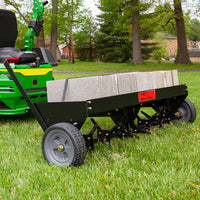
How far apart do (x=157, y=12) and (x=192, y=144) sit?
22036 millimetres

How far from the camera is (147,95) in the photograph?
3465mm

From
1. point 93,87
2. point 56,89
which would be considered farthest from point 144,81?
point 56,89

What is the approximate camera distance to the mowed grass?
2410mm

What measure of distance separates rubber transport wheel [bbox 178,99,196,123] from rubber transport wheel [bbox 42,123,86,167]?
221cm

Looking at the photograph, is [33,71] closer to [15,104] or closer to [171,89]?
[15,104]

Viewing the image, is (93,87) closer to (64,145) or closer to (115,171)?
(64,145)

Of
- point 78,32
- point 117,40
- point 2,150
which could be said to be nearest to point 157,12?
point 117,40

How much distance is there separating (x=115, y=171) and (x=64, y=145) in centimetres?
59

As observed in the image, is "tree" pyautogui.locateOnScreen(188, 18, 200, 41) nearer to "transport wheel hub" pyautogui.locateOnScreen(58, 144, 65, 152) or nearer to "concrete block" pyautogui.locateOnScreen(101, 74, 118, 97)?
"concrete block" pyautogui.locateOnScreen(101, 74, 118, 97)

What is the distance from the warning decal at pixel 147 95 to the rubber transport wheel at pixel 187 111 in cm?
118

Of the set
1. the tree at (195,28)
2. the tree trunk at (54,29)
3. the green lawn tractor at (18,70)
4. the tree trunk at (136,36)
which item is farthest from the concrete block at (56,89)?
the tree at (195,28)

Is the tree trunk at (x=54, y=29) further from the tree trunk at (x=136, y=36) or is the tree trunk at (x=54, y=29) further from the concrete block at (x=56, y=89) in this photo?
the concrete block at (x=56, y=89)

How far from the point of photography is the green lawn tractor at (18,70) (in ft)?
15.3

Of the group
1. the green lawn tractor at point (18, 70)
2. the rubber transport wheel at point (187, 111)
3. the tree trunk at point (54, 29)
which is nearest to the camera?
the rubber transport wheel at point (187, 111)
